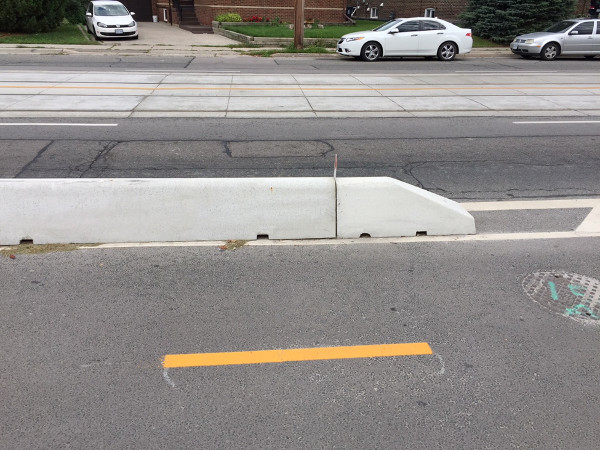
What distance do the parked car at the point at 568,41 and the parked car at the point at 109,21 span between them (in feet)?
57.1

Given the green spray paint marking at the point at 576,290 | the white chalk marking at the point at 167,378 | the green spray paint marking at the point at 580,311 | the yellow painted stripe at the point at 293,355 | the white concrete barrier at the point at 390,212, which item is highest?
the white concrete barrier at the point at 390,212

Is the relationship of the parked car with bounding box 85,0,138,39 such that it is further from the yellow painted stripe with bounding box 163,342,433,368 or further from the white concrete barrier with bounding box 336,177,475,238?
the yellow painted stripe with bounding box 163,342,433,368

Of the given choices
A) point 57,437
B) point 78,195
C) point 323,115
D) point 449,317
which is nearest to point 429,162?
point 323,115

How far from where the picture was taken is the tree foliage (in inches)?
903

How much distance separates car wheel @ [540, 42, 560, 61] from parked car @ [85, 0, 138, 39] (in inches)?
709

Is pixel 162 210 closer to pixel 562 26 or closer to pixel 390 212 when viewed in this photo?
pixel 390 212

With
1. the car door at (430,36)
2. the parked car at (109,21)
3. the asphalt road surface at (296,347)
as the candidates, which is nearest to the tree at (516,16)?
the car door at (430,36)

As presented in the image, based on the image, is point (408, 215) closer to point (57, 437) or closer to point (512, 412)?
point (512, 412)

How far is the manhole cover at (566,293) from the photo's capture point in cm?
450

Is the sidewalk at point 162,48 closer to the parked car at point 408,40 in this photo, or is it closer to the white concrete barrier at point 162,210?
the parked car at point 408,40

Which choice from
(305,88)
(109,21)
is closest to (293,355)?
(305,88)

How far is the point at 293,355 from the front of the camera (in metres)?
3.90

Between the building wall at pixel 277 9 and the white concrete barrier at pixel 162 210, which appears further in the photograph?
the building wall at pixel 277 9

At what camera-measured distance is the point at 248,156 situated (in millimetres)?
8602
